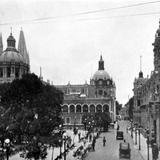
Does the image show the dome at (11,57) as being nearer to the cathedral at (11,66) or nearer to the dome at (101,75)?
the cathedral at (11,66)

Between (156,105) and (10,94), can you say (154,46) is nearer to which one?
(156,105)

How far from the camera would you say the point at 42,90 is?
6544cm

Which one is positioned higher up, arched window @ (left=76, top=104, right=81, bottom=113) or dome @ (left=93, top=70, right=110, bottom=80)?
dome @ (left=93, top=70, right=110, bottom=80)

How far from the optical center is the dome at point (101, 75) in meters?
152

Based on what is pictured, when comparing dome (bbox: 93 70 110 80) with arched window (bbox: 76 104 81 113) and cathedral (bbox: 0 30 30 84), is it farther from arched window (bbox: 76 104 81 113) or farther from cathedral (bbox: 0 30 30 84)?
cathedral (bbox: 0 30 30 84)

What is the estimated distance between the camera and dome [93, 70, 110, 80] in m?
152

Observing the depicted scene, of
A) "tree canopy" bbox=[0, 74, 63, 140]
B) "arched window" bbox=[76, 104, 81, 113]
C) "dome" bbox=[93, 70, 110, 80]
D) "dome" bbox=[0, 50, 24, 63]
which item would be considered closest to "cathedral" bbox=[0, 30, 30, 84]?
"dome" bbox=[0, 50, 24, 63]

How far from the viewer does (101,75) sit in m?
153

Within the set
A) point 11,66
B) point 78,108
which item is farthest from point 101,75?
point 11,66

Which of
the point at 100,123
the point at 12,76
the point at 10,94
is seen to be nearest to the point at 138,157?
the point at 10,94

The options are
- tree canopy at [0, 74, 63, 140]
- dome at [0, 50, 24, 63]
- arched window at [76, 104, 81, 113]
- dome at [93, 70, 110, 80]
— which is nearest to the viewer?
tree canopy at [0, 74, 63, 140]

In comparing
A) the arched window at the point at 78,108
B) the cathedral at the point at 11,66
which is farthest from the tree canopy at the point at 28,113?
the arched window at the point at 78,108

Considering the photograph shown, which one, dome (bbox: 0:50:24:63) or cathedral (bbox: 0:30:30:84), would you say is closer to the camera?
cathedral (bbox: 0:30:30:84)

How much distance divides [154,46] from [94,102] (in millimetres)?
77326
